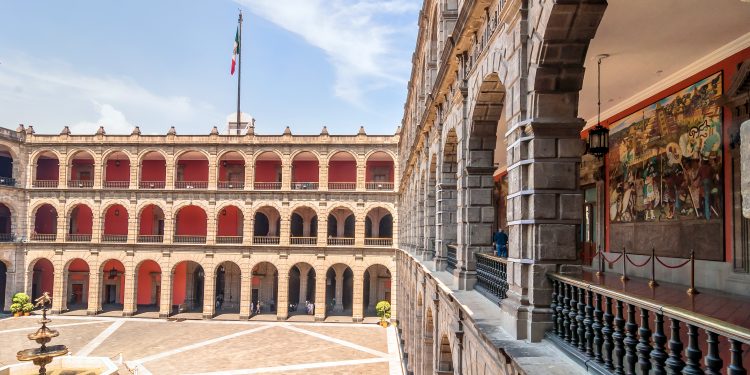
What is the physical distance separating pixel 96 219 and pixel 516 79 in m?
33.4

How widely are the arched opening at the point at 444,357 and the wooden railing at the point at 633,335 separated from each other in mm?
4994

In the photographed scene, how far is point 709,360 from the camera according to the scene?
8.18 ft

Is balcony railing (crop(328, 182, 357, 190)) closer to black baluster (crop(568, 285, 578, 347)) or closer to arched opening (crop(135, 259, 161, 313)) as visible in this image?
arched opening (crop(135, 259, 161, 313))

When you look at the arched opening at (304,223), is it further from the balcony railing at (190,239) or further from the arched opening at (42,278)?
the arched opening at (42,278)

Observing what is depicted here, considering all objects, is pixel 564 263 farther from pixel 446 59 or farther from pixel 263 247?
pixel 263 247

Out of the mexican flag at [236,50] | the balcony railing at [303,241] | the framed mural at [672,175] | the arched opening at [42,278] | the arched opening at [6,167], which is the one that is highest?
the mexican flag at [236,50]

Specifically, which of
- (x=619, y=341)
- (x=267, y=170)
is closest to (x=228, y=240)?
(x=267, y=170)

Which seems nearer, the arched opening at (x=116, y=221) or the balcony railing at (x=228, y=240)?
the balcony railing at (x=228, y=240)

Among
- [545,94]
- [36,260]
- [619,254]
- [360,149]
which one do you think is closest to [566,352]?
[545,94]

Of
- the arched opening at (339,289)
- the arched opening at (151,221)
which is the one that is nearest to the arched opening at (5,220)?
the arched opening at (151,221)

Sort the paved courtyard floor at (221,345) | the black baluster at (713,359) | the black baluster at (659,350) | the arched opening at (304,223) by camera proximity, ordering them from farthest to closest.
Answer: the arched opening at (304,223), the paved courtyard floor at (221,345), the black baluster at (659,350), the black baluster at (713,359)

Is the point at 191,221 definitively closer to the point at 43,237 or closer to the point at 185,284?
the point at 185,284

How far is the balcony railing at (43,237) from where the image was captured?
3247 centimetres

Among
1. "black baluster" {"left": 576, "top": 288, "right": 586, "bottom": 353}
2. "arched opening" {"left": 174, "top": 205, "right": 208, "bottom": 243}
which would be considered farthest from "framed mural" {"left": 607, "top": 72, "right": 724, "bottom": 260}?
"arched opening" {"left": 174, "top": 205, "right": 208, "bottom": 243}
